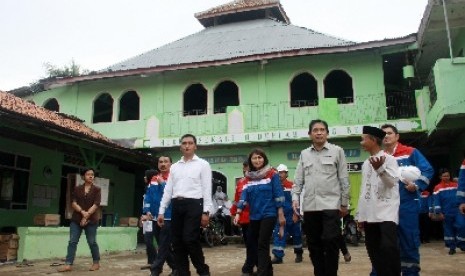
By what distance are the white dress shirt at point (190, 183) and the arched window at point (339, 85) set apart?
441 inches

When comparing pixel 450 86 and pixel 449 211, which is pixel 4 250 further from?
pixel 450 86

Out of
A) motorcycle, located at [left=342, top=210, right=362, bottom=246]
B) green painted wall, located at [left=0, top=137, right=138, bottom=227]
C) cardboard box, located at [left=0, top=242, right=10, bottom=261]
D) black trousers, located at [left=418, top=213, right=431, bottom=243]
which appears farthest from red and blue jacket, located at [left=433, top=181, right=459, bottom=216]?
green painted wall, located at [left=0, top=137, right=138, bottom=227]

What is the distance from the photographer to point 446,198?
9539 mm

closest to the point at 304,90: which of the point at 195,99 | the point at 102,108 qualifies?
the point at 195,99

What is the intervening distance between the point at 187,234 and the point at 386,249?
83.7 inches

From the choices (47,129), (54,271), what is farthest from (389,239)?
(47,129)

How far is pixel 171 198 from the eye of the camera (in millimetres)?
5352

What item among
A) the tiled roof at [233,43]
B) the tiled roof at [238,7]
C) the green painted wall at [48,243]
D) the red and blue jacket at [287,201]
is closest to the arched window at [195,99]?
the tiled roof at [233,43]

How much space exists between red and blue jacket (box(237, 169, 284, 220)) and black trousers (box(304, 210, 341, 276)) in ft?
2.61

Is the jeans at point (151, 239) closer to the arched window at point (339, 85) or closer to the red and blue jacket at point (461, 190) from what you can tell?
the red and blue jacket at point (461, 190)

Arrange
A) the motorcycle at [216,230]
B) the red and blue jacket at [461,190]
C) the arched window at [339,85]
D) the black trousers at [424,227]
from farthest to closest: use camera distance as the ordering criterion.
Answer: the arched window at [339,85] < the black trousers at [424,227] < the motorcycle at [216,230] < the red and blue jacket at [461,190]

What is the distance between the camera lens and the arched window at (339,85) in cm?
1603

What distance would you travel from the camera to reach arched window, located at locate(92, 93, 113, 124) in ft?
58.9

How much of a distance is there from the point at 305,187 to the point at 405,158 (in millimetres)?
1039
